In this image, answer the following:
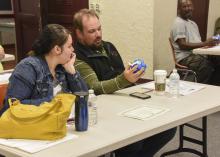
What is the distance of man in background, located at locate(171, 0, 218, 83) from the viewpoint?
4.27 m

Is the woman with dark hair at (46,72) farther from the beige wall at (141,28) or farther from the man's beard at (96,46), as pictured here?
the beige wall at (141,28)

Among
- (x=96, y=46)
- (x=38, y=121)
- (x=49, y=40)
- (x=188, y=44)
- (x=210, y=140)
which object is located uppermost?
(x=49, y=40)

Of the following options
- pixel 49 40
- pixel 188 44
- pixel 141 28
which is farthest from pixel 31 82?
pixel 141 28

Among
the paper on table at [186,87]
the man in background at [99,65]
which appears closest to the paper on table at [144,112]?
the man in background at [99,65]

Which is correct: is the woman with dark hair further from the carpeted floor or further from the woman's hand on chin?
the carpeted floor

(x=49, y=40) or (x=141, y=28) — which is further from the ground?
(x=49, y=40)

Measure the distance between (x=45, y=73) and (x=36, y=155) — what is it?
0.69 metres

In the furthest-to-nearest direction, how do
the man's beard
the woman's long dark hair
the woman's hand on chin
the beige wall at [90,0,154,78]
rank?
the beige wall at [90,0,154,78]
the man's beard
the woman's hand on chin
the woman's long dark hair

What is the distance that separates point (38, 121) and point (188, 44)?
3.15 meters

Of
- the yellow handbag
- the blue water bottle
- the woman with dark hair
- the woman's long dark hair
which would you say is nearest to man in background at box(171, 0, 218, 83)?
the woman with dark hair

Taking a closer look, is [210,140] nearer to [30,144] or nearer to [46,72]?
[46,72]

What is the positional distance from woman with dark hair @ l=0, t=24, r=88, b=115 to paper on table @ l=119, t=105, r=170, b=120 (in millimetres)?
402

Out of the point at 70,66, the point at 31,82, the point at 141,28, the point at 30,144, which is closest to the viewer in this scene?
the point at 30,144

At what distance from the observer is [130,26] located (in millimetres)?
4836
